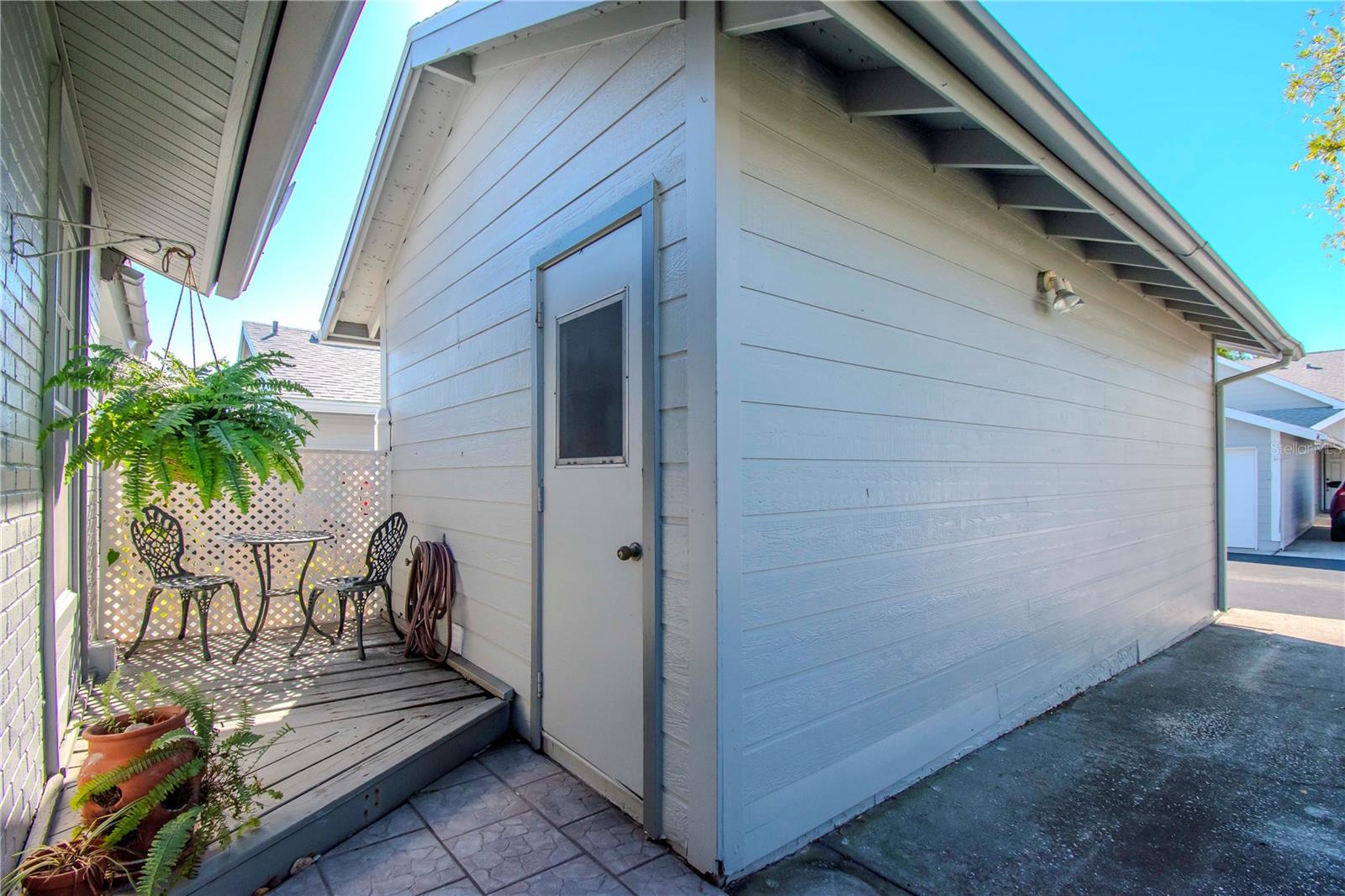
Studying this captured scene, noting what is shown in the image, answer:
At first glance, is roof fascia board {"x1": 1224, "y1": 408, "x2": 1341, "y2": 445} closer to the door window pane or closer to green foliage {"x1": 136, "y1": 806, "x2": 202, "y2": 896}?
the door window pane

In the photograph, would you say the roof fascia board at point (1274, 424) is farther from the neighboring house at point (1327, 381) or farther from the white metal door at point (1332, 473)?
the white metal door at point (1332, 473)

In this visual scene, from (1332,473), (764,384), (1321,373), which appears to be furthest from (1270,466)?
(764,384)

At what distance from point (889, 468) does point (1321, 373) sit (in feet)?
74.7

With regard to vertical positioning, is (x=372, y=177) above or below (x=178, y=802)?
above

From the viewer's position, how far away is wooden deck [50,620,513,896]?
6.56 feet

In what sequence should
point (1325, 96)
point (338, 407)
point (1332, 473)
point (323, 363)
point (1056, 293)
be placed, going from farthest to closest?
1. point (1332, 473)
2. point (323, 363)
3. point (338, 407)
4. point (1325, 96)
5. point (1056, 293)

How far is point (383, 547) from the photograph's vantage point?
14.4ft

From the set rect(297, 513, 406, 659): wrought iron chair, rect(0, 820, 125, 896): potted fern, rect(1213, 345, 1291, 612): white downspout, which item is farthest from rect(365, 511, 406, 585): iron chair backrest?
rect(1213, 345, 1291, 612): white downspout

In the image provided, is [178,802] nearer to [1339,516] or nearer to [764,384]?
[764,384]

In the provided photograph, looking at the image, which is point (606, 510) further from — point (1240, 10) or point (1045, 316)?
point (1240, 10)

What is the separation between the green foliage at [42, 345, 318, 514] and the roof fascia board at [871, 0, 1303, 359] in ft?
6.60

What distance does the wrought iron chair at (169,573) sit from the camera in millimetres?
3857

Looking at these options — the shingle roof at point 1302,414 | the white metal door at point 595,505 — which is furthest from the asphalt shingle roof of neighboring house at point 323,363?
the shingle roof at point 1302,414

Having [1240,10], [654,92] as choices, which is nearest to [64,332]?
[654,92]
